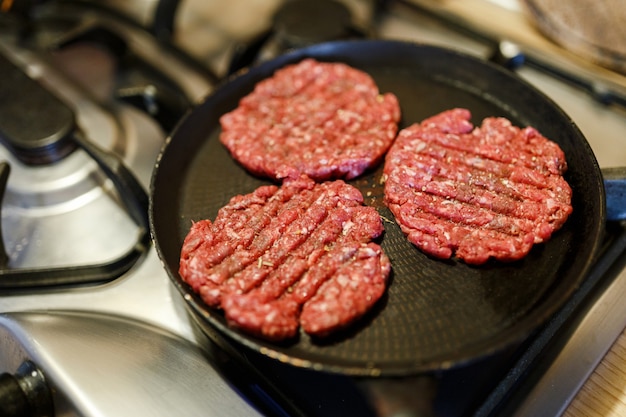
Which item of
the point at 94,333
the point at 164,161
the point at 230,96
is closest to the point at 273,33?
the point at 230,96

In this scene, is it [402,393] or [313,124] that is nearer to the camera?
[402,393]

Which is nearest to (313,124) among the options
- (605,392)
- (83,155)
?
(83,155)

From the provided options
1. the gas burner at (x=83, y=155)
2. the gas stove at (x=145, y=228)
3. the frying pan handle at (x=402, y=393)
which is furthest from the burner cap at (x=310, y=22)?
the frying pan handle at (x=402, y=393)

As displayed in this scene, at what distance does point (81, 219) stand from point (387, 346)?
3.34 ft

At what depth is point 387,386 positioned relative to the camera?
1083 mm

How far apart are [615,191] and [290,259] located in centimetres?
83

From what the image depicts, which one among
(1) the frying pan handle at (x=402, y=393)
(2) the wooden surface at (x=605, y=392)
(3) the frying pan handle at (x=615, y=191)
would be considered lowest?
(1) the frying pan handle at (x=402, y=393)

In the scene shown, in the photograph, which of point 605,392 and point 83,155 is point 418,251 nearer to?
point 605,392

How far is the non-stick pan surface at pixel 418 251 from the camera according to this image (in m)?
1.14

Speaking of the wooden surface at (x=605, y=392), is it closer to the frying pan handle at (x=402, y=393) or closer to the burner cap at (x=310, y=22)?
the frying pan handle at (x=402, y=393)

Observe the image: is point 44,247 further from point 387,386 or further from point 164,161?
point 387,386

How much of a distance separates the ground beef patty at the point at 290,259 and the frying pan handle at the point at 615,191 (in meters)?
0.57

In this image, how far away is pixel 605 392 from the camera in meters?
1.25

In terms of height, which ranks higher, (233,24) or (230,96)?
(233,24)
